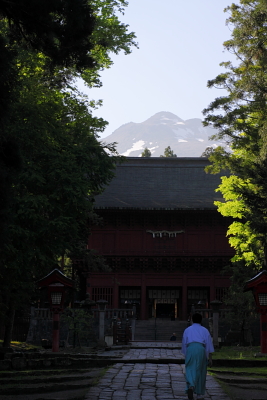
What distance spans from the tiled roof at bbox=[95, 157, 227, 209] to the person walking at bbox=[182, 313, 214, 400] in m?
25.0

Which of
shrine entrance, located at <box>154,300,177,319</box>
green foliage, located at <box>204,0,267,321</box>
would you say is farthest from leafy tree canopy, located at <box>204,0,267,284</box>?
shrine entrance, located at <box>154,300,177,319</box>

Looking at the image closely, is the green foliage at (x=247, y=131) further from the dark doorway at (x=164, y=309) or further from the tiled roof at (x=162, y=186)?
the dark doorway at (x=164, y=309)

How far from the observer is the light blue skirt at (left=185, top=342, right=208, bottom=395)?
839cm

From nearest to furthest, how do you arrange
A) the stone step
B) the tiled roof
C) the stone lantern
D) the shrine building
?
the stone lantern < the stone step < the shrine building < the tiled roof

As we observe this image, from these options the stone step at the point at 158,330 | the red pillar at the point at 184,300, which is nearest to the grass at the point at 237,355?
the stone step at the point at 158,330

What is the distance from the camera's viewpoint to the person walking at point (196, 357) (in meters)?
8.38

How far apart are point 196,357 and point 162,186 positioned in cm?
→ 2903

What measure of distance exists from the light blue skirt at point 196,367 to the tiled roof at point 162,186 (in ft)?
82.7

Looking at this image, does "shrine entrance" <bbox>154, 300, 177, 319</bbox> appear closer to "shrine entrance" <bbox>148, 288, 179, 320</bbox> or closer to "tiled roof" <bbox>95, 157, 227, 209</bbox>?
"shrine entrance" <bbox>148, 288, 179, 320</bbox>

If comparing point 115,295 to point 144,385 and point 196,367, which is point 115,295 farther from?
point 196,367

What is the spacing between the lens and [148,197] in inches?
1425

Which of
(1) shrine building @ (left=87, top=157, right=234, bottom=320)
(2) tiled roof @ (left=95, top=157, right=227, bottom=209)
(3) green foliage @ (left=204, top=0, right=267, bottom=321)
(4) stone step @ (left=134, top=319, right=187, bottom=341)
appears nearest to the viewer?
(3) green foliage @ (left=204, top=0, right=267, bottom=321)

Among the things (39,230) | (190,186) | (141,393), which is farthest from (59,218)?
(190,186)

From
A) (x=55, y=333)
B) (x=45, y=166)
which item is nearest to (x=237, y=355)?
(x=55, y=333)
